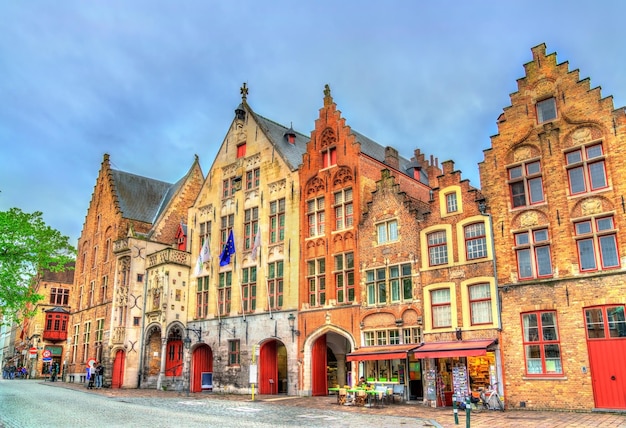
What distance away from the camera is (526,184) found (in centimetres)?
2192

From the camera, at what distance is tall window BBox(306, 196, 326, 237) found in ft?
98.0

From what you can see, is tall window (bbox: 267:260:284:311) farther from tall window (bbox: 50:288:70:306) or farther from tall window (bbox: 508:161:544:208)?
tall window (bbox: 50:288:70:306)

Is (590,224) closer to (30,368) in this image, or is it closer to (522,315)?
(522,315)

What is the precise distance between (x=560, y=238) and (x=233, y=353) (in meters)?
19.5

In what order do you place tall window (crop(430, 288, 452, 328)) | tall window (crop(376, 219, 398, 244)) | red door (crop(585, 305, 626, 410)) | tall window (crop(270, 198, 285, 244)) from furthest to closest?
1. tall window (crop(270, 198, 285, 244))
2. tall window (crop(376, 219, 398, 244))
3. tall window (crop(430, 288, 452, 328))
4. red door (crop(585, 305, 626, 410))

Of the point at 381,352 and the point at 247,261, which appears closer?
the point at 381,352

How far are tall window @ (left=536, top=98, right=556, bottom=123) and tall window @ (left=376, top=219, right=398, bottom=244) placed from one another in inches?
305

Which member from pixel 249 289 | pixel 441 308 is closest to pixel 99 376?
pixel 249 289

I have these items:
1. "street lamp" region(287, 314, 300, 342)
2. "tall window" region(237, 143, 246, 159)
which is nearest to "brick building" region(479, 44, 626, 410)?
"street lamp" region(287, 314, 300, 342)

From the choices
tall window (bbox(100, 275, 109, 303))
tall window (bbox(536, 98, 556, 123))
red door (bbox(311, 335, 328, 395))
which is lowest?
red door (bbox(311, 335, 328, 395))

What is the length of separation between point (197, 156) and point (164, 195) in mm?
5145

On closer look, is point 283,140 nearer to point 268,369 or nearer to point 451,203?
point 268,369

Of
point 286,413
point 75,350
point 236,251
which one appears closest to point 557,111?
point 286,413

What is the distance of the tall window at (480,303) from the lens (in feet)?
71.5
